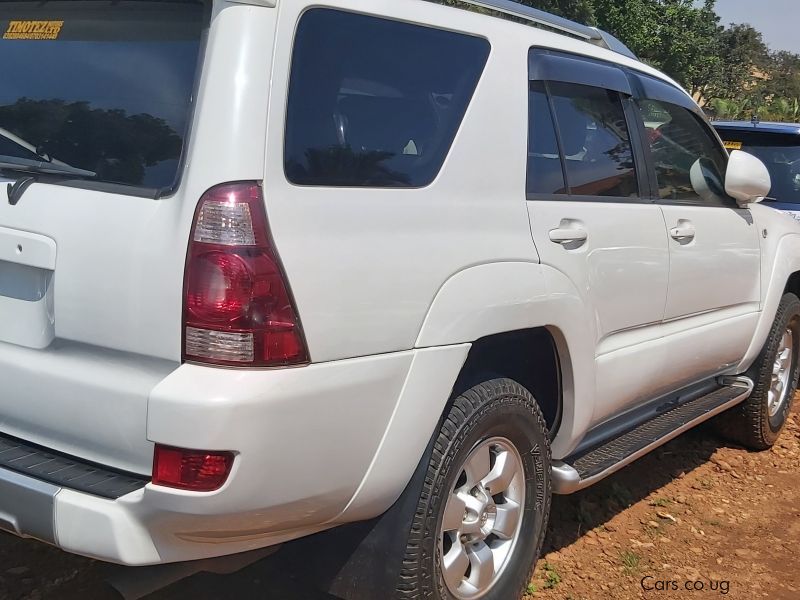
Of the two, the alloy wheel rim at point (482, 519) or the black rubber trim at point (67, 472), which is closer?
the black rubber trim at point (67, 472)

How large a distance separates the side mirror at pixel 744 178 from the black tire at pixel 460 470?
1910 mm

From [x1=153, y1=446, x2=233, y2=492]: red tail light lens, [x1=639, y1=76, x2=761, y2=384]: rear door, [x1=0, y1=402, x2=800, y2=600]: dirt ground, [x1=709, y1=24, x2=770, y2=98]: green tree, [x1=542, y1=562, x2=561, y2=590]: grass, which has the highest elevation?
[x1=709, y1=24, x2=770, y2=98]: green tree

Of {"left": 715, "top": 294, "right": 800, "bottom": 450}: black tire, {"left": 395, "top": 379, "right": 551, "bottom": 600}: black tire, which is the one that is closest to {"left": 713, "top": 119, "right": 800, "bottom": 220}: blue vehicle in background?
{"left": 715, "top": 294, "right": 800, "bottom": 450}: black tire

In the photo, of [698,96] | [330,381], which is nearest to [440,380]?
[330,381]

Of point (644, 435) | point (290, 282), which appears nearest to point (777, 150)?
point (644, 435)

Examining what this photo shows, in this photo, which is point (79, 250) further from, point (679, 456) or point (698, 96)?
point (698, 96)

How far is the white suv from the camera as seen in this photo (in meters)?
2.01

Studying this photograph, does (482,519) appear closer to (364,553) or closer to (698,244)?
(364,553)

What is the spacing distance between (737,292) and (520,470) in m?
1.96

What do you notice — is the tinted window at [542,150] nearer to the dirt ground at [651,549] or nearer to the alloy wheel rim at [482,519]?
the alloy wheel rim at [482,519]

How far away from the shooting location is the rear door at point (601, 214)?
296 cm

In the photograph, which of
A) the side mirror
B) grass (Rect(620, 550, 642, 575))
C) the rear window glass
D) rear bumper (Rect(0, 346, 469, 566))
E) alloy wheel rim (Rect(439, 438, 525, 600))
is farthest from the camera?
the side mirror

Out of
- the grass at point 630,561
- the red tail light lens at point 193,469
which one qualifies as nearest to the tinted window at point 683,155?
the grass at point 630,561

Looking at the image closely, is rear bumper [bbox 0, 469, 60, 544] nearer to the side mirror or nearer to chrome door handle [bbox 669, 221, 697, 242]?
chrome door handle [bbox 669, 221, 697, 242]
